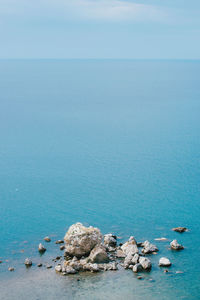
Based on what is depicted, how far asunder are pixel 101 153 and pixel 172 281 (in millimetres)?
68618

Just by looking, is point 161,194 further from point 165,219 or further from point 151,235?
point 151,235

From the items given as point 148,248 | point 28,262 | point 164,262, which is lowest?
point 164,262

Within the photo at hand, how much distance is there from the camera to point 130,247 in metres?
64.1

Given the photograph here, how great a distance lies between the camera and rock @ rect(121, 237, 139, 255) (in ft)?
207

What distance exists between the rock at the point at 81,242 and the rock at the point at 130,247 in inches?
153

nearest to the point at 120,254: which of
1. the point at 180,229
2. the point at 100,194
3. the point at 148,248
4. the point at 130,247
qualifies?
the point at 130,247

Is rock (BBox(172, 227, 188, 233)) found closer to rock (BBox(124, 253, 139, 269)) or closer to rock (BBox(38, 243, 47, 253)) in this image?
rock (BBox(124, 253, 139, 269))

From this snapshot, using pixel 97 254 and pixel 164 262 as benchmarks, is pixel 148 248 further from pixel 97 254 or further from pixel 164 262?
pixel 97 254

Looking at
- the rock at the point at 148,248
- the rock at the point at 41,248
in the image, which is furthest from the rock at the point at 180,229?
the rock at the point at 41,248

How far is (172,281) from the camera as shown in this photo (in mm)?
59125

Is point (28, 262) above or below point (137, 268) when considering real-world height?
above

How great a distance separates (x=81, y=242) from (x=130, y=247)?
23.4 ft

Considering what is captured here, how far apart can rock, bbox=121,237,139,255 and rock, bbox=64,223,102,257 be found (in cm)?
388

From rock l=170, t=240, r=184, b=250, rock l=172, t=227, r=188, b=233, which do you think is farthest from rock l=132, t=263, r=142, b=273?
rock l=172, t=227, r=188, b=233
